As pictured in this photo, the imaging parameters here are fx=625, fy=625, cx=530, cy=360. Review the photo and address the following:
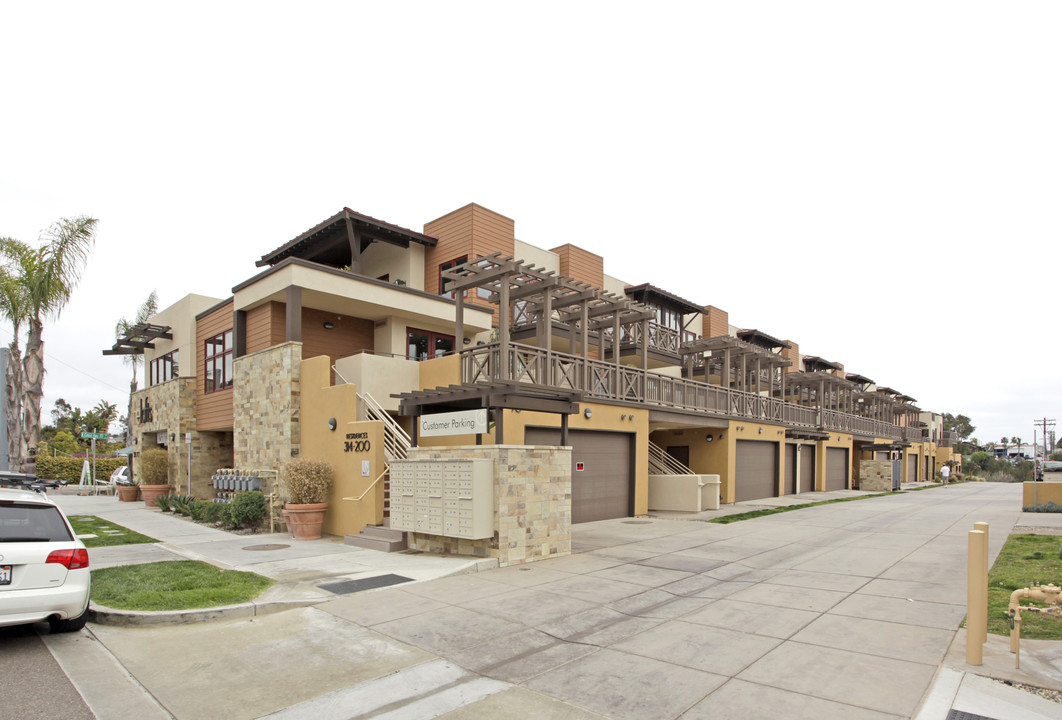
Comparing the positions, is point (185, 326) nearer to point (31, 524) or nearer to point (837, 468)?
point (31, 524)

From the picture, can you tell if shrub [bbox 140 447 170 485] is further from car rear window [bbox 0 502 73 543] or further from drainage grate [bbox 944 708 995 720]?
drainage grate [bbox 944 708 995 720]

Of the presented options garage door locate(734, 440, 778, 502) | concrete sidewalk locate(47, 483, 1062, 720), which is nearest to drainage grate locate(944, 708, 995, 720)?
concrete sidewalk locate(47, 483, 1062, 720)

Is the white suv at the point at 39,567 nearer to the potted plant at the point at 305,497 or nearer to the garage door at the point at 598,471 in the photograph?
the potted plant at the point at 305,497

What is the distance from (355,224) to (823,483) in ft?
91.1

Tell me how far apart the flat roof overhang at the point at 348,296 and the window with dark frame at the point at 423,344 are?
18.8 inches

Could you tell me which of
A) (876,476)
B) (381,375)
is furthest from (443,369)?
(876,476)

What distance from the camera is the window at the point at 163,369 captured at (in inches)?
1006

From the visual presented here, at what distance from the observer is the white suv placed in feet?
20.1

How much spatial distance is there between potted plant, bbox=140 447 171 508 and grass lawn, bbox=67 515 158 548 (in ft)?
15.7

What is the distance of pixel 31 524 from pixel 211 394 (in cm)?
1713

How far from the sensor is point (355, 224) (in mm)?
Result: 20672

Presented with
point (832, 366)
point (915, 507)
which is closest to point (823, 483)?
point (915, 507)

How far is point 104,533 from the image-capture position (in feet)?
49.4

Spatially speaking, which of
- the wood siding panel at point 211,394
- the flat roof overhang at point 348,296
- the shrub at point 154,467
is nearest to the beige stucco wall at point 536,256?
the flat roof overhang at point 348,296
